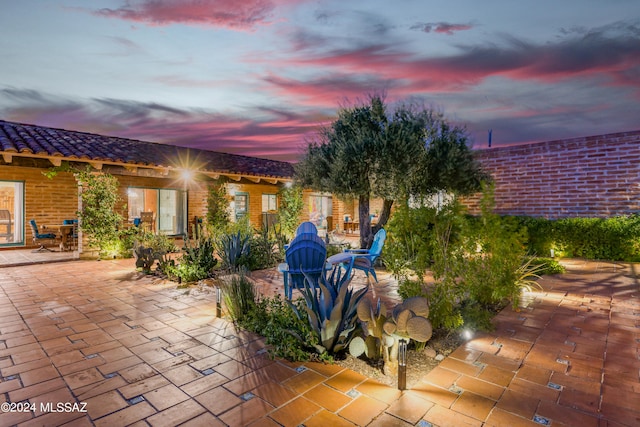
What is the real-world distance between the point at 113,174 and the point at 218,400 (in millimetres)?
9201

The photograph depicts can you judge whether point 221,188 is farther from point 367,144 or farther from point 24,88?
point 367,144

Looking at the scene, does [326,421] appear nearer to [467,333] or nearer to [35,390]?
[467,333]

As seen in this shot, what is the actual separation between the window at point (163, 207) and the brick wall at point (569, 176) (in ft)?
37.4

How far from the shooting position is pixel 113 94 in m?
9.89

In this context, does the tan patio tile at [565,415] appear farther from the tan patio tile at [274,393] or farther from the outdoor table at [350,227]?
the outdoor table at [350,227]

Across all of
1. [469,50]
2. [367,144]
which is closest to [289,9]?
[367,144]

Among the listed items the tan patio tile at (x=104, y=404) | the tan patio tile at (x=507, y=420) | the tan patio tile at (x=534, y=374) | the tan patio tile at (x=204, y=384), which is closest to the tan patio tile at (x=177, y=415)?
the tan patio tile at (x=204, y=384)

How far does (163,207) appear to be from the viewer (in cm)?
1403

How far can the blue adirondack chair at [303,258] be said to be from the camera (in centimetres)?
460

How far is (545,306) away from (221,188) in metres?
10.4

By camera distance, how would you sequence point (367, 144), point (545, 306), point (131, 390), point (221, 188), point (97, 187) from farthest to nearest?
point (221, 188)
point (97, 187)
point (367, 144)
point (545, 306)
point (131, 390)

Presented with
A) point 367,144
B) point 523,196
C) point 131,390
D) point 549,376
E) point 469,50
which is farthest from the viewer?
point 523,196

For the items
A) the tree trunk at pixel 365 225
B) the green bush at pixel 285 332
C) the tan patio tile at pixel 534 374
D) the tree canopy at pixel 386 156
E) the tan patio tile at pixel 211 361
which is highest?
the tree canopy at pixel 386 156

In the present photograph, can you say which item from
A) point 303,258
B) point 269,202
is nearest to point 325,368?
point 303,258
